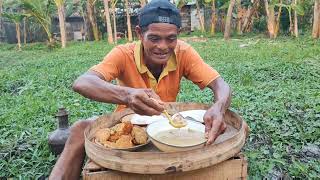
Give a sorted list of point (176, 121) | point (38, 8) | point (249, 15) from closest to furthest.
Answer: point (176, 121) → point (38, 8) → point (249, 15)

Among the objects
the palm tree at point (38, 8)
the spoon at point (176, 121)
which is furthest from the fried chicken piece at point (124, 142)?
the palm tree at point (38, 8)

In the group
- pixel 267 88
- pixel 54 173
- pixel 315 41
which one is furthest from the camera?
pixel 315 41

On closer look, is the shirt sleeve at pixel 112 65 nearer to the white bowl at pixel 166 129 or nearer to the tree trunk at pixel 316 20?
the white bowl at pixel 166 129

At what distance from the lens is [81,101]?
18.8 ft

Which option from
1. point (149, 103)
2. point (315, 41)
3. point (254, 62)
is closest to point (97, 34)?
point (315, 41)

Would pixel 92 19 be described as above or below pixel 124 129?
above

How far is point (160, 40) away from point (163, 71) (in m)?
0.28

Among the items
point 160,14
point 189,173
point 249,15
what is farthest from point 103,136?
point 249,15

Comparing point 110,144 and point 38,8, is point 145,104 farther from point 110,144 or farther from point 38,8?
point 38,8

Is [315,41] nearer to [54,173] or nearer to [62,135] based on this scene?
[62,135]

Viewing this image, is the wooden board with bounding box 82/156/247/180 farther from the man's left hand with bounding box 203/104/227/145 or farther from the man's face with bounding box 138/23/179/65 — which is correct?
the man's face with bounding box 138/23/179/65

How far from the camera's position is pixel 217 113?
2260 mm

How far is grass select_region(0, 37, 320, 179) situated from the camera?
3375mm

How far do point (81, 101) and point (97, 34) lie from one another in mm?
16706
